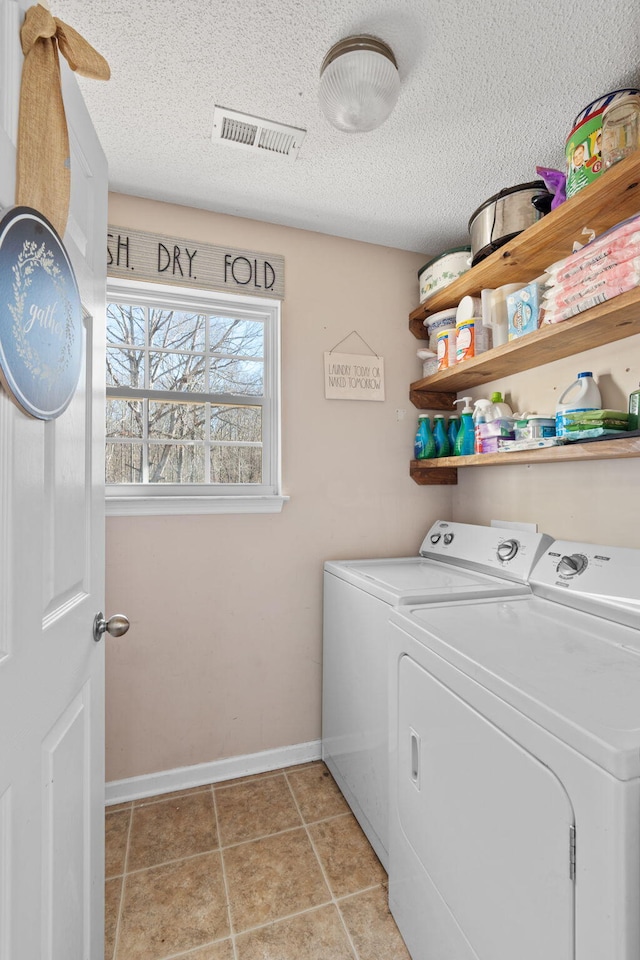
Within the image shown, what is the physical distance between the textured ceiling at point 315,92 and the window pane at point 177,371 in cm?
Answer: 65

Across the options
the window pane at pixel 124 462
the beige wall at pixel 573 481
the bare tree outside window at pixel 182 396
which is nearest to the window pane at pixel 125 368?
the bare tree outside window at pixel 182 396

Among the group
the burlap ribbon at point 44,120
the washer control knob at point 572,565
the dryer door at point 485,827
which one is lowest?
the dryer door at point 485,827

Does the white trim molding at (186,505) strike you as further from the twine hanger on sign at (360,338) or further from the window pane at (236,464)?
the twine hanger on sign at (360,338)

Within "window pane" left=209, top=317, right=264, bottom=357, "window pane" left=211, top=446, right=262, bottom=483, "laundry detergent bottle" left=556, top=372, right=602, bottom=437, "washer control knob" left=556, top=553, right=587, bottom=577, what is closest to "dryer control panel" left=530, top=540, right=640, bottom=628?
"washer control knob" left=556, top=553, right=587, bottom=577

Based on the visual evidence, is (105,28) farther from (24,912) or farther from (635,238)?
(24,912)

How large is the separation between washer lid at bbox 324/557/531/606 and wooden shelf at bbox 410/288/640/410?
0.84 meters

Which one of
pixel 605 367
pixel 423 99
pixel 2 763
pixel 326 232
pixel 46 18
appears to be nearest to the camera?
pixel 2 763

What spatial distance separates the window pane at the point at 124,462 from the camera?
193 centimetres

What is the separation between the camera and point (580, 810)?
27.6 inches

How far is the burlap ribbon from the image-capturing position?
2.31 feet

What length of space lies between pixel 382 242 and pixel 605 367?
124 centimetres

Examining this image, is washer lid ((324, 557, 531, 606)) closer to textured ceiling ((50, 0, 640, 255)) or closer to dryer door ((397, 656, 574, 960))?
dryer door ((397, 656, 574, 960))

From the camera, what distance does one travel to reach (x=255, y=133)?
1532 millimetres

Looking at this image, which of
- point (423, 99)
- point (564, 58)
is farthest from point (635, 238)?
point (423, 99)
